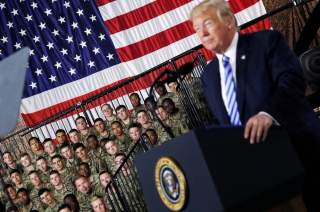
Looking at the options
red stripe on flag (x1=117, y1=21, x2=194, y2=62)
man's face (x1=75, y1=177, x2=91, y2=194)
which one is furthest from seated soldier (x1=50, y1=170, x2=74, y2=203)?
red stripe on flag (x1=117, y1=21, x2=194, y2=62)

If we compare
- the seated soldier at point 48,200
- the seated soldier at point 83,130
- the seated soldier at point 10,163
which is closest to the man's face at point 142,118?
the seated soldier at point 83,130

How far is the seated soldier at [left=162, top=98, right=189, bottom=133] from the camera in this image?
687 cm

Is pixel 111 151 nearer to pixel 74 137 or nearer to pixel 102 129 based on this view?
pixel 102 129

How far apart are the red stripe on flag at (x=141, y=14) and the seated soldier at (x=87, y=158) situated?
12.9 feet

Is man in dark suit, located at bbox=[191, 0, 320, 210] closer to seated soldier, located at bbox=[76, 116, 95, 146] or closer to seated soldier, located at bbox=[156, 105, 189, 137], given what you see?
seated soldier, located at bbox=[156, 105, 189, 137]

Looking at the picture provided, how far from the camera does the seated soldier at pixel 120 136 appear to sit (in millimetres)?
7492

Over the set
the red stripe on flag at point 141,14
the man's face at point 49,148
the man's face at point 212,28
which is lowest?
the man's face at point 49,148

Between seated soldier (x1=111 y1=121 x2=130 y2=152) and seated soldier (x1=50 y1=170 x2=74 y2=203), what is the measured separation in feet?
3.10

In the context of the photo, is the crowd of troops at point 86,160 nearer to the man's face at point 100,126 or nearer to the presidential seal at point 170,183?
the man's face at point 100,126

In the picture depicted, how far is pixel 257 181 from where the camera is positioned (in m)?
1.85

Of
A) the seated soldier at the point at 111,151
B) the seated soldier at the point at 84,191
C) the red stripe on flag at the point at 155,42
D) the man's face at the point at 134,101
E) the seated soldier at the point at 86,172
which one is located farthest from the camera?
the red stripe on flag at the point at 155,42

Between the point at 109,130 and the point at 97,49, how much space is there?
3583 mm

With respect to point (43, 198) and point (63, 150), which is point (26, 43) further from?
point (43, 198)

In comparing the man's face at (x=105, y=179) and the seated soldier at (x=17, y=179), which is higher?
the seated soldier at (x=17, y=179)
